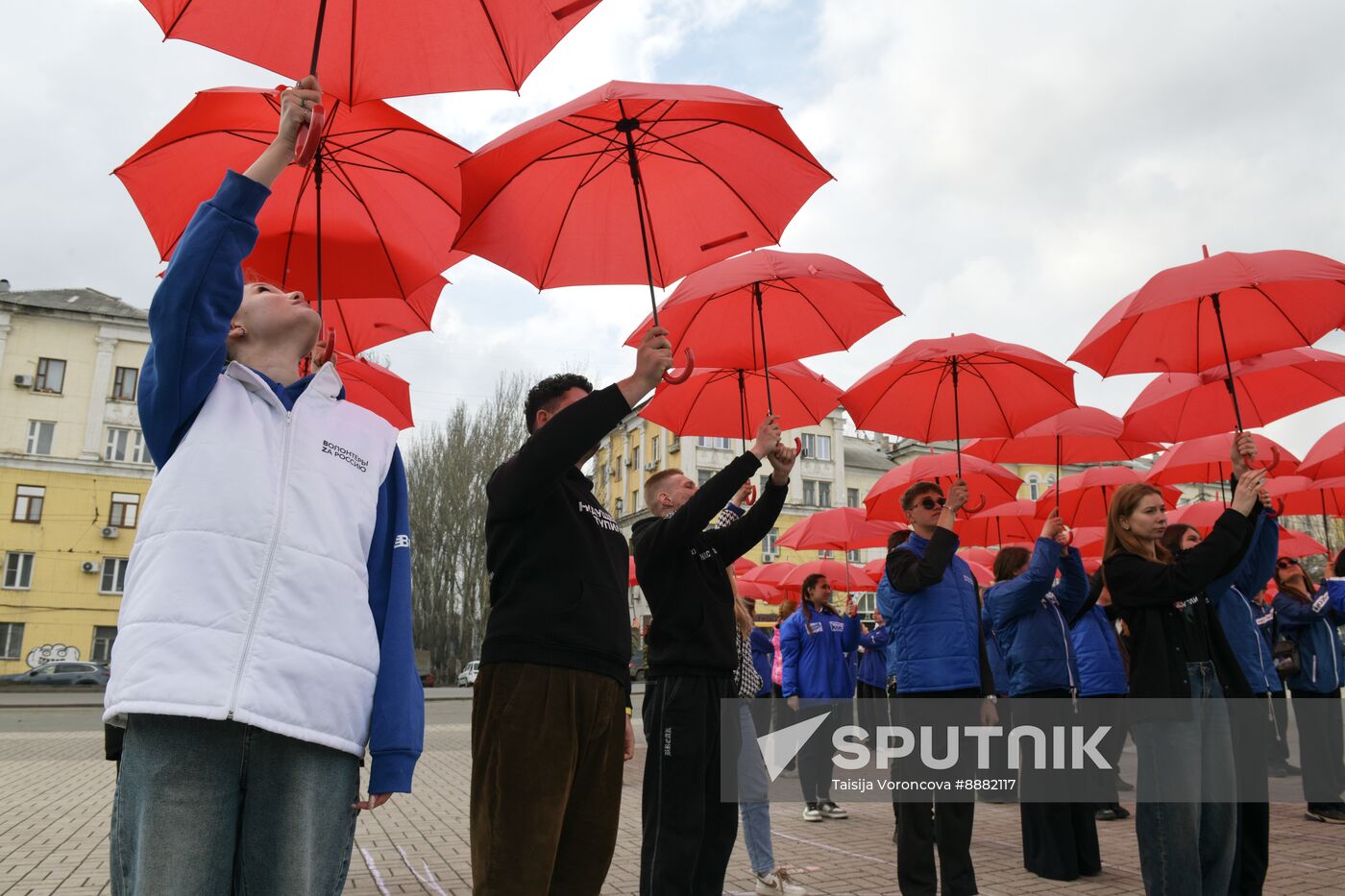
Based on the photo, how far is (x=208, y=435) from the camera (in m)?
2.40

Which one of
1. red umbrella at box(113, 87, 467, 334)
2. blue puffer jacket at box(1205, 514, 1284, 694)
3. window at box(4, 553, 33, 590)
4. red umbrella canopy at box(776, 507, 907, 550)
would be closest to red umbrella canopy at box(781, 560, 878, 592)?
red umbrella canopy at box(776, 507, 907, 550)

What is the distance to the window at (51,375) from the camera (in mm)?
45844

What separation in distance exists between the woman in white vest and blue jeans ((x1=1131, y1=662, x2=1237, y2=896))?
3.66 m

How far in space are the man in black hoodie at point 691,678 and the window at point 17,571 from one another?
Answer: 157 ft

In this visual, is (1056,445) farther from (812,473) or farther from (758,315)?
(812,473)

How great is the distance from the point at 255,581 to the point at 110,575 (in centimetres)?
4915

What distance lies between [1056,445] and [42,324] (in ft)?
163

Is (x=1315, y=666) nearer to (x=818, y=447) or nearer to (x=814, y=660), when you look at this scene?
(x=814, y=660)

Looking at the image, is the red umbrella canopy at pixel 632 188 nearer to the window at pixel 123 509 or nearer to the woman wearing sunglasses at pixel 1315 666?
the woman wearing sunglasses at pixel 1315 666

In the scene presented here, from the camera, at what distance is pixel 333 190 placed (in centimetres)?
559

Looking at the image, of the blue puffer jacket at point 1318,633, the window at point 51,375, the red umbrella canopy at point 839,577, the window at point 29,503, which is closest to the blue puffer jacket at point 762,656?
the blue puffer jacket at point 1318,633

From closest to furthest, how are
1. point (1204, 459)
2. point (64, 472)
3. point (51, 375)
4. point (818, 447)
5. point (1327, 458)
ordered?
point (1327, 458) → point (1204, 459) → point (64, 472) → point (51, 375) → point (818, 447)

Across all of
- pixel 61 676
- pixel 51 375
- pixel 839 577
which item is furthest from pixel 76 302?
pixel 839 577

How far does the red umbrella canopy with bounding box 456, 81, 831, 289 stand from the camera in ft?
16.1
